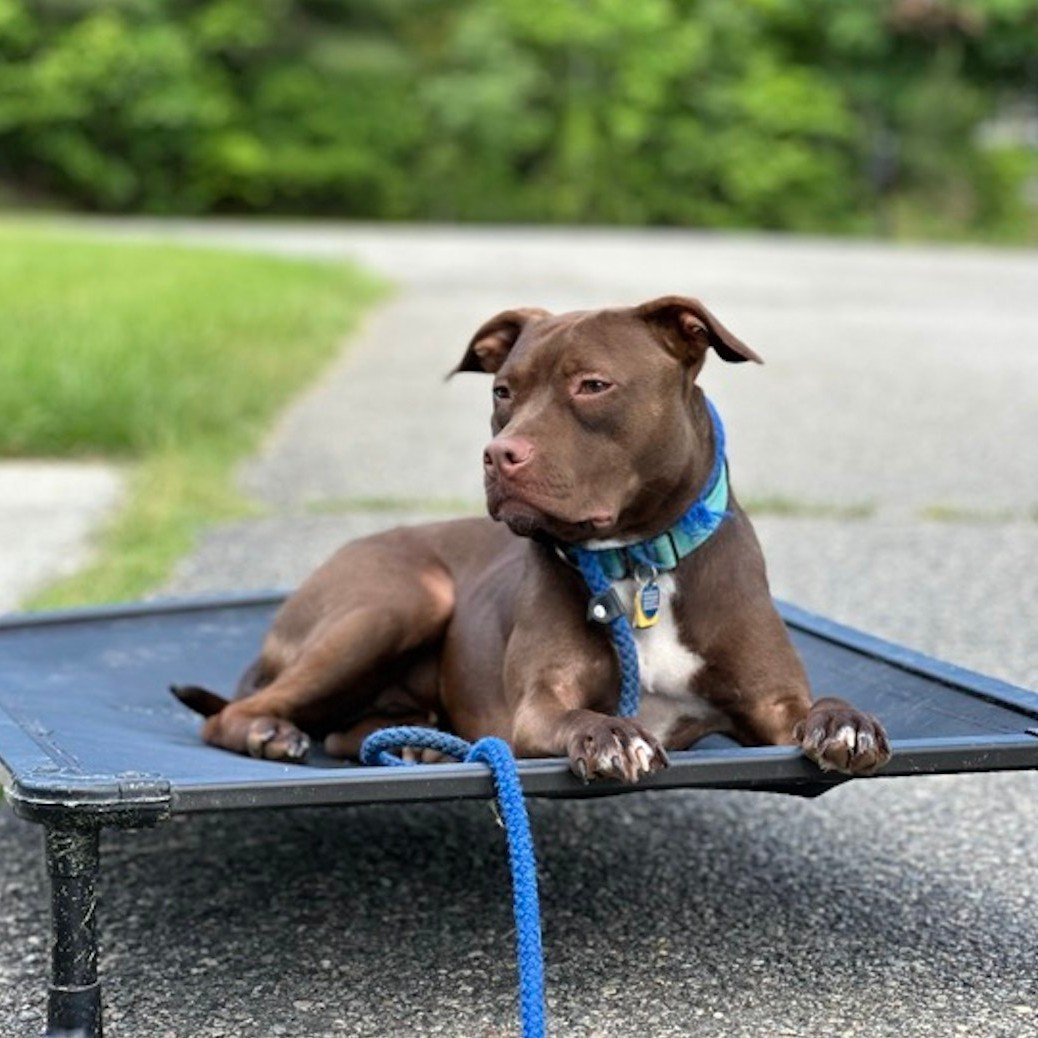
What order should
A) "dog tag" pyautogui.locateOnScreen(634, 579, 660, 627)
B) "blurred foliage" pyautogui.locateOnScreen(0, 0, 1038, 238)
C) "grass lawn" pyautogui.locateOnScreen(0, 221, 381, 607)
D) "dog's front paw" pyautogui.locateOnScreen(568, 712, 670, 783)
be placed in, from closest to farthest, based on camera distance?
"dog's front paw" pyautogui.locateOnScreen(568, 712, 670, 783), "dog tag" pyautogui.locateOnScreen(634, 579, 660, 627), "grass lawn" pyautogui.locateOnScreen(0, 221, 381, 607), "blurred foliage" pyautogui.locateOnScreen(0, 0, 1038, 238)

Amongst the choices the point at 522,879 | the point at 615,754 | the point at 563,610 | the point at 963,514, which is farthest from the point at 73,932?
the point at 963,514

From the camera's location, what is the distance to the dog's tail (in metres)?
3.80

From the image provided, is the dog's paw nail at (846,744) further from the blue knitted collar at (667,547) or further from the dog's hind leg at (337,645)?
the dog's hind leg at (337,645)

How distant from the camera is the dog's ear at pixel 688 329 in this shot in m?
3.24

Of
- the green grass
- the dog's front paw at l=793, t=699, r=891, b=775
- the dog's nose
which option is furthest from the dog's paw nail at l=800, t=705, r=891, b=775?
the green grass

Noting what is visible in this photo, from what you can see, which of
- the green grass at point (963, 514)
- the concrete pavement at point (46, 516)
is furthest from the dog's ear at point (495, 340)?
the green grass at point (963, 514)

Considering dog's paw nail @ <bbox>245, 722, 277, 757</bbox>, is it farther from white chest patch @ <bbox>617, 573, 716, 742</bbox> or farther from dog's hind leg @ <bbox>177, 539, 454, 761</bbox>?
white chest patch @ <bbox>617, 573, 716, 742</bbox>

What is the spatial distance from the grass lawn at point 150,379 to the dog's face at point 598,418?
8.92ft

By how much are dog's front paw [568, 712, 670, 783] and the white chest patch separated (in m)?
0.43

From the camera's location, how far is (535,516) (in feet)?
10.1

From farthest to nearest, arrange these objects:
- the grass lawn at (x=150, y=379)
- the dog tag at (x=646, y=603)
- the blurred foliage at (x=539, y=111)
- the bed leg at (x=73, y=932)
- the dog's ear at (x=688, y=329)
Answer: the blurred foliage at (x=539, y=111) < the grass lawn at (x=150, y=379) < the dog tag at (x=646, y=603) < the dog's ear at (x=688, y=329) < the bed leg at (x=73, y=932)

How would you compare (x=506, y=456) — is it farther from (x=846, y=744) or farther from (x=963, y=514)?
(x=963, y=514)

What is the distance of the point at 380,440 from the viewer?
8742mm

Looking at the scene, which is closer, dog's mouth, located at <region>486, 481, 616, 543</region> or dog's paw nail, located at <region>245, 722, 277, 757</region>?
dog's mouth, located at <region>486, 481, 616, 543</region>
